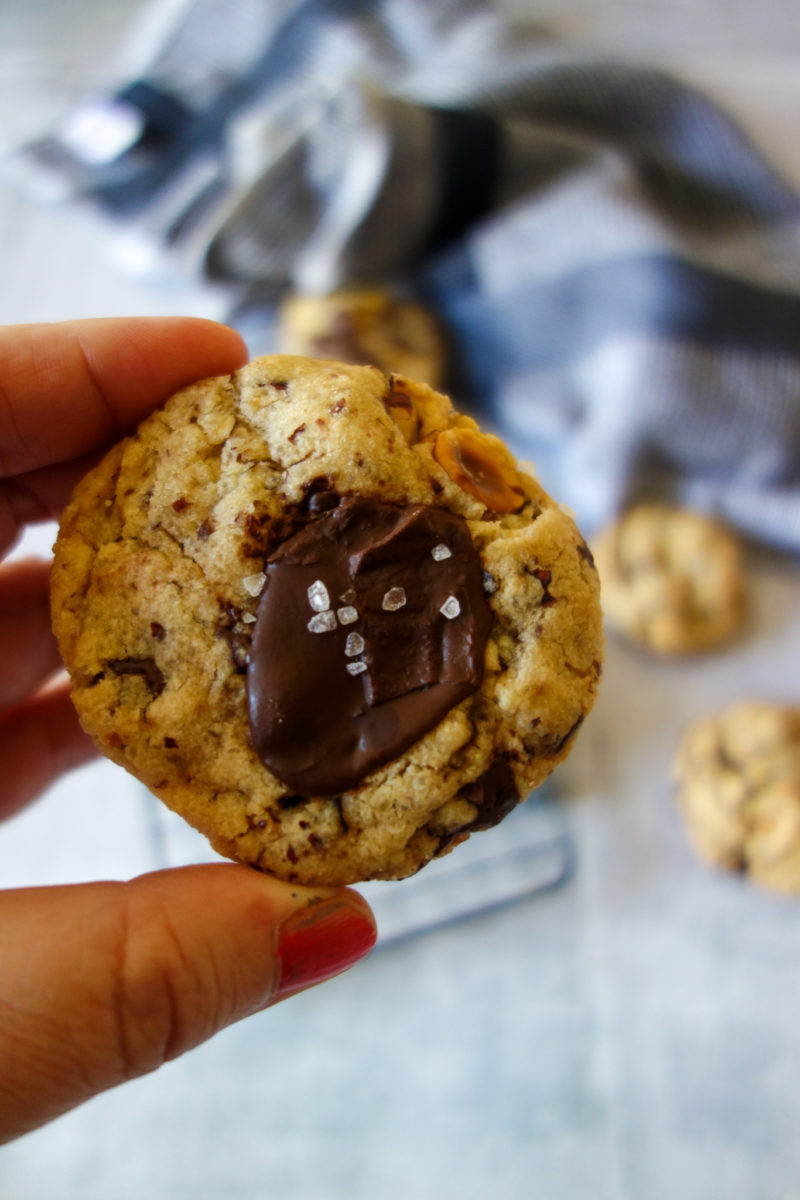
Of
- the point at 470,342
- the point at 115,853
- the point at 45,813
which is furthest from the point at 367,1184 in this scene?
the point at 470,342

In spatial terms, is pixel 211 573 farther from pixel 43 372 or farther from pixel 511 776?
pixel 43 372

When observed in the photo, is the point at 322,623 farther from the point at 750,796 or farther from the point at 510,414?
the point at 510,414

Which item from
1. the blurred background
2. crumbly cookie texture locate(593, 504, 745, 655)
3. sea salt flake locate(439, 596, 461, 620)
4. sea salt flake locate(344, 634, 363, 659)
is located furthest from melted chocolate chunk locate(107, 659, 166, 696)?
crumbly cookie texture locate(593, 504, 745, 655)

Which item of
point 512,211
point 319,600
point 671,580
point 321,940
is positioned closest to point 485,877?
point 671,580

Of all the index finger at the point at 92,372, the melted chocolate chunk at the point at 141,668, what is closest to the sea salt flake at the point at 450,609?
the melted chocolate chunk at the point at 141,668

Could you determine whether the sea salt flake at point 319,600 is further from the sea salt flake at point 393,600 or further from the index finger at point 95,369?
the index finger at point 95,369
